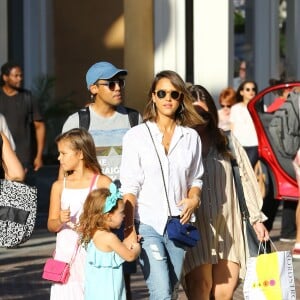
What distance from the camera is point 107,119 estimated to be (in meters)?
8.51

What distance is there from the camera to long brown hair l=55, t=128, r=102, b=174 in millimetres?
7824

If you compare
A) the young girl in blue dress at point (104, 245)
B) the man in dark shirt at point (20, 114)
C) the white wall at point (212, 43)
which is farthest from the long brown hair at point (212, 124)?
the white wall at point (212, 43)

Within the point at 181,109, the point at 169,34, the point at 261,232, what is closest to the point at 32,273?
the point at 261,232

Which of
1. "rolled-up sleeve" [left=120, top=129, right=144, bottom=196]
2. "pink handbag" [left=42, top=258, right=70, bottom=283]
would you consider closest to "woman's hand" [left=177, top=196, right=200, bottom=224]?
"rolled-up sleeve" [left=120, top=129, right=144, bottom=196]

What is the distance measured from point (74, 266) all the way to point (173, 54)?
11709 mm

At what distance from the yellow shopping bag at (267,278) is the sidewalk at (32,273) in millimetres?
2818

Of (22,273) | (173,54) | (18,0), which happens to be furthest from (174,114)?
(18,0)

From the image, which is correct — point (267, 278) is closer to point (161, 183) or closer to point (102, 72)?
point (161, 183)

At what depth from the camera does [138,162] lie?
300 inches

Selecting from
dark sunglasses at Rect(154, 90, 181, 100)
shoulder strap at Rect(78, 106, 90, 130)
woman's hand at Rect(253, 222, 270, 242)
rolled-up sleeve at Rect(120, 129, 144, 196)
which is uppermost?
dark sunglasses at Rect(154, 90, 181, 100)

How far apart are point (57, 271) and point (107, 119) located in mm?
1148

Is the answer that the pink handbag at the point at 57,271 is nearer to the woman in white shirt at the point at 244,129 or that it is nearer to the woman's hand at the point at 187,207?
the woman's hand at the point at 187,207

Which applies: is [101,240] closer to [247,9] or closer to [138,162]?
[138,162]

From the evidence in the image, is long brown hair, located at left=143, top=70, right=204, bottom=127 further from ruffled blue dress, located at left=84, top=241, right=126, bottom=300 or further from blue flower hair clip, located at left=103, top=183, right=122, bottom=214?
ruffled blue dress, located at left=84, top=241, right=126, bottom=300
